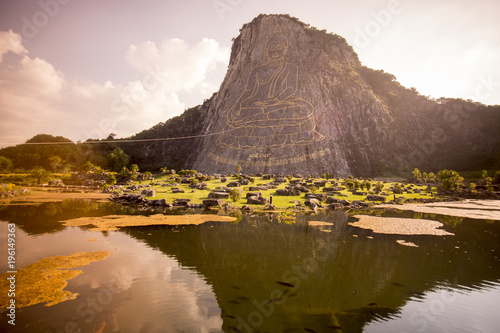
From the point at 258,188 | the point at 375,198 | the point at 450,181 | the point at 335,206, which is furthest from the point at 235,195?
the point at 450,181

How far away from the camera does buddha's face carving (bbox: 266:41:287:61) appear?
80.8m

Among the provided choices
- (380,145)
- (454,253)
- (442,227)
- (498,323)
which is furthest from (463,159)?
(498,323)

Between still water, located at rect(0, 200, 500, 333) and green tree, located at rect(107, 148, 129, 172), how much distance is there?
68.1 metres

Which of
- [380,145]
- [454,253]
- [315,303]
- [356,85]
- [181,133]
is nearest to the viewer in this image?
[315,303]

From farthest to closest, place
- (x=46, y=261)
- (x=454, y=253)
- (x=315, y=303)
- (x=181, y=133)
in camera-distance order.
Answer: (x=181, y=133)
(x=454, y=253)
(x=46, y=261)
(x=315, y=303)

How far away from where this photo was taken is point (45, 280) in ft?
34.5

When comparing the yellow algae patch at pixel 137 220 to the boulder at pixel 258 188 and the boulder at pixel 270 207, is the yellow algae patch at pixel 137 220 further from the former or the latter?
the boulder at pixel 258 188

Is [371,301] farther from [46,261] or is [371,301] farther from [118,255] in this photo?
[46,261]

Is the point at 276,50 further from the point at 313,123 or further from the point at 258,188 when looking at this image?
the point at 258,188

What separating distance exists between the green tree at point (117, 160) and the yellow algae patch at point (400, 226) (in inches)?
3114

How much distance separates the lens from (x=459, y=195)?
45219 millimetres

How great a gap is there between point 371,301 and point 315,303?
2347 millimetres

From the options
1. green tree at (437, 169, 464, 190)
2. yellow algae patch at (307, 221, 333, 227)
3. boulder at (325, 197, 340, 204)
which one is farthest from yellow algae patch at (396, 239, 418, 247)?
green tree at (437, 169, 464, 190)

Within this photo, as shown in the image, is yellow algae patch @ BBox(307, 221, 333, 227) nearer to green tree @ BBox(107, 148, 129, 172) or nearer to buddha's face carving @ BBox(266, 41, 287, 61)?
buddha's face carving @ BBox(266, 41, 287, 61)
